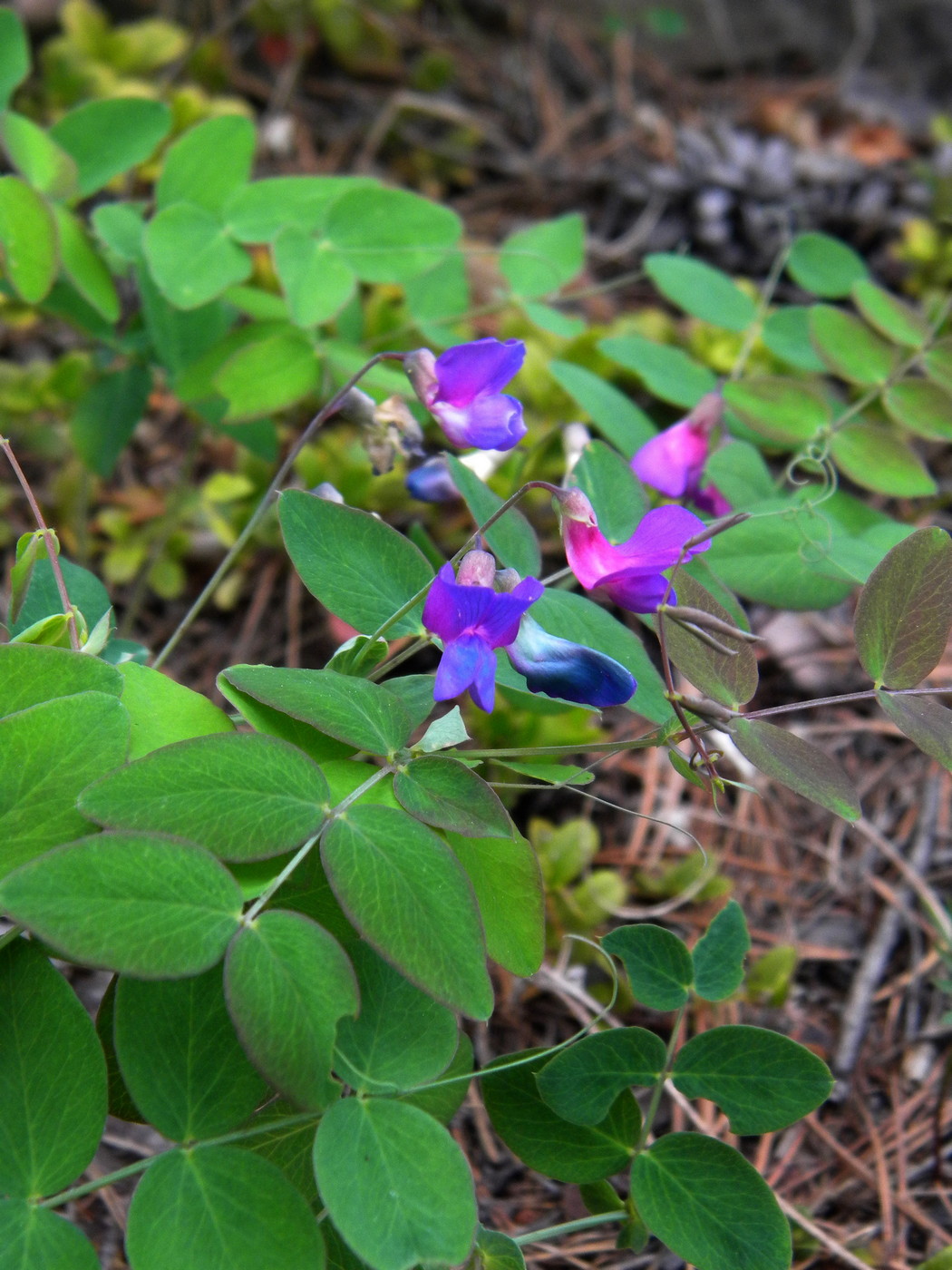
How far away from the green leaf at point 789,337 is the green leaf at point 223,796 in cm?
137

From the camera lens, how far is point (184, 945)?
32.7 inches

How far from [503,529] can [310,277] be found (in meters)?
0.65

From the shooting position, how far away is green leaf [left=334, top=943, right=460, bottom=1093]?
36.6 inches

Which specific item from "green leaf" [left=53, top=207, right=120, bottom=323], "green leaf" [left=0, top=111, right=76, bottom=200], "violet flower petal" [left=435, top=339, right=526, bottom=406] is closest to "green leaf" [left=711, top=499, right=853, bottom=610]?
"violet flower petal" [left=435, top=339, right=526, bottom=406]

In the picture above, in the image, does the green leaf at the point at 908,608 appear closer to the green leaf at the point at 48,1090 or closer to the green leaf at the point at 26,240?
the green leaf at the point at 48,1090

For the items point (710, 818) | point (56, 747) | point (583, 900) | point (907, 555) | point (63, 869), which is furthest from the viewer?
point (710, 818)

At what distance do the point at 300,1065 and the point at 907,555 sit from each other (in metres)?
0.73

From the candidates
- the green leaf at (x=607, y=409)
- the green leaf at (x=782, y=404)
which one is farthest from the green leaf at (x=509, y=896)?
the green leaf at (x=782, y=404)

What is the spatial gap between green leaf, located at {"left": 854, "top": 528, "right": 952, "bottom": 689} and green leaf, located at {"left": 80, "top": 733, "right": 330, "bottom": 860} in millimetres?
562

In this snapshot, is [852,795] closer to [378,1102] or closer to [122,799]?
[378,1102]

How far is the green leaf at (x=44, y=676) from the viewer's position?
978 millimetres

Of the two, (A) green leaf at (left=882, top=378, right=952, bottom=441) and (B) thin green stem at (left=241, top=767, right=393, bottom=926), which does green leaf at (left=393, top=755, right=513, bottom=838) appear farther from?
(A) green leaf at (left=882, top=378, right=952, bottom=441)

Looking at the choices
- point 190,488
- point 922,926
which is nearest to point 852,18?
point 190,488

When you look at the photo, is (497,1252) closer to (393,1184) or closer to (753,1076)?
(393,1184)
